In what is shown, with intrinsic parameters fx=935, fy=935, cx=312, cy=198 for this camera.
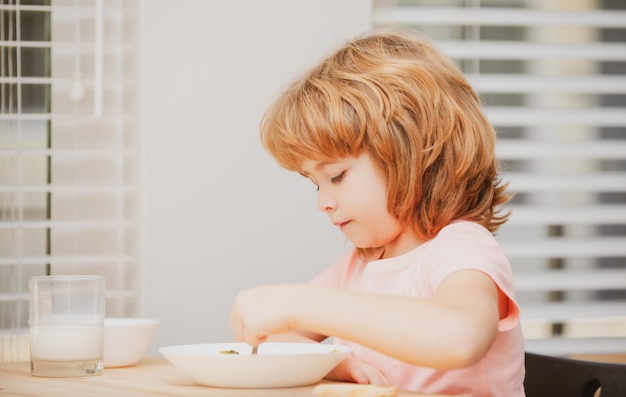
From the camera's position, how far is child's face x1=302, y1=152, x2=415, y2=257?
1.36 meters

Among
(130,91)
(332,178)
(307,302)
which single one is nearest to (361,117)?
(332,178)

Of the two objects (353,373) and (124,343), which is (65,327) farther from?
(353,373)

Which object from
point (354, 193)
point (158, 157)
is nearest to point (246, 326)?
point (354, 193)

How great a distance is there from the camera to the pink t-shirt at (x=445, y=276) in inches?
46.4

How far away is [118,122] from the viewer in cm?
199

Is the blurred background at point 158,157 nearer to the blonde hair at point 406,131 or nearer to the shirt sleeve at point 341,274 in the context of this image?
the shirt sleeve at point 341,274

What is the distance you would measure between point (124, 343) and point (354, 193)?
0.40 m

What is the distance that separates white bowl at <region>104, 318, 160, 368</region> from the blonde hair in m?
0.34

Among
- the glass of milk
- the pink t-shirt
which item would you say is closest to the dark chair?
the pink t-shirt

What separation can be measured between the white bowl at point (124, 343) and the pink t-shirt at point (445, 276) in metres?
0.32

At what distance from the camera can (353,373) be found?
1.19m

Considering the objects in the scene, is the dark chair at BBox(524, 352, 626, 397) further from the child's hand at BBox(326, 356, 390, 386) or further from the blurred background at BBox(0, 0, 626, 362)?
the blurred background at BBox(0, 0, 626, 362)

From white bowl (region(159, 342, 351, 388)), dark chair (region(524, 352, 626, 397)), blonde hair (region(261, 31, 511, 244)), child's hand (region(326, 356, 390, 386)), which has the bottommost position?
dark chair (region(524, 352, 626, 397))

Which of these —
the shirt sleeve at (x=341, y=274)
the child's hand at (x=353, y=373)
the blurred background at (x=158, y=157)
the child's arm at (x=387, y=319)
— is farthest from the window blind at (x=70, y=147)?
the child's arm at (x=387, y=319)
